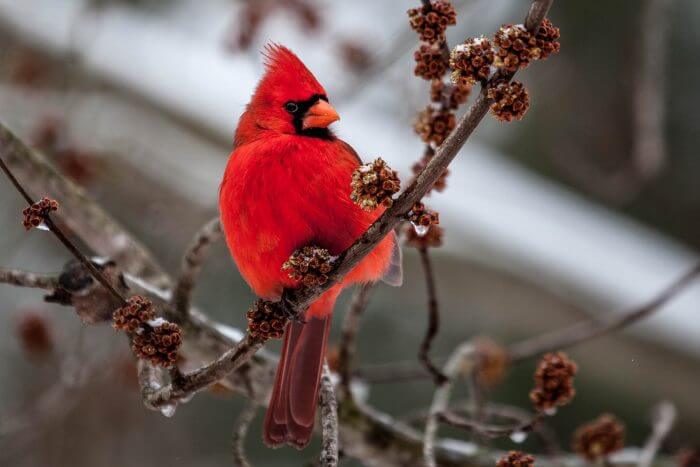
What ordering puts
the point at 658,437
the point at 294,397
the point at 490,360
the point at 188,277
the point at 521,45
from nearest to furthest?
the point at 521,45 → the point at 294,397 → the point at 188,277 → the point at 658,437 → the point at 490,360

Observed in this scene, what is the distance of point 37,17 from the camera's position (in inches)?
194

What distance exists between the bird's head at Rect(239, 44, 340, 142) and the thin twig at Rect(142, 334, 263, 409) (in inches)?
29.3

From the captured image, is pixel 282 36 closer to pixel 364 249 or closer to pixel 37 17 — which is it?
pixel 37 17

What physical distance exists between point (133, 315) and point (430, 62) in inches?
29.2

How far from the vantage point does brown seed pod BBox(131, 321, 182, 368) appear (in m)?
1.54

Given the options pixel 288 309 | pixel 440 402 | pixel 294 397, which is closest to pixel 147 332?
pixel 288 309

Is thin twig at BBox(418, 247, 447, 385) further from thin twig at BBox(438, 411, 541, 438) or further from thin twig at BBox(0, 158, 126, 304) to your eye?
thin twig at BBox(0, 158, 126, 304)

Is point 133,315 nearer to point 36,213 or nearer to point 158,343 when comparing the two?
point 158,343

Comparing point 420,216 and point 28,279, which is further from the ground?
point 420,216

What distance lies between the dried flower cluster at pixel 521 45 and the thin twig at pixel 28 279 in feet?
3.41

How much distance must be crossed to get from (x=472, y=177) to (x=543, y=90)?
1604mm

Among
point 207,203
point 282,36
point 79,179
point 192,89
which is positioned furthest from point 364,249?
point 282,36

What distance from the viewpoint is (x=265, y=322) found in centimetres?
159

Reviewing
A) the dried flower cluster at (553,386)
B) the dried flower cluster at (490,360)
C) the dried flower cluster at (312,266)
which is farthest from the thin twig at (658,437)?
the dried flower cluster at (312,266)
